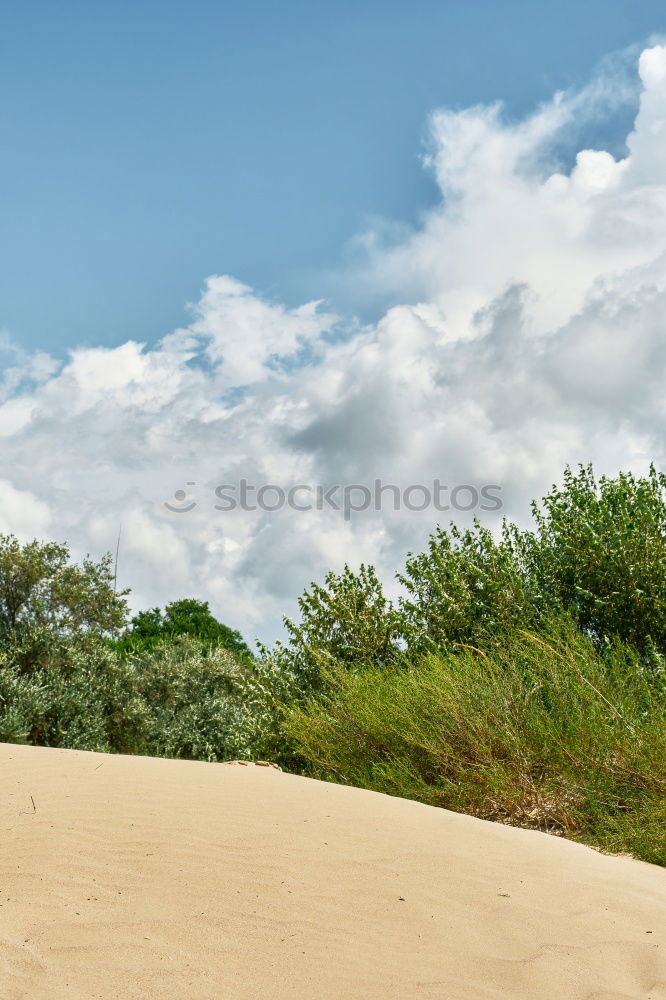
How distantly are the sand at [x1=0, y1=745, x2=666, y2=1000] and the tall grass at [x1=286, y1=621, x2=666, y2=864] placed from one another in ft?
4.17

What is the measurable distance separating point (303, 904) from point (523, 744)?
4667 millimetres

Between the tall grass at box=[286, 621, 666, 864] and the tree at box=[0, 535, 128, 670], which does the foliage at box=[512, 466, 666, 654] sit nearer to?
the tall grass at box=[286, 621, 666, 864]

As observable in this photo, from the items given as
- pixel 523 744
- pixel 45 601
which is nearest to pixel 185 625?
pixel 45 601

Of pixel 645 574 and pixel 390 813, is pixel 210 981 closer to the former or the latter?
pixel 390 813

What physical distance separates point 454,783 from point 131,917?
5.34 metres

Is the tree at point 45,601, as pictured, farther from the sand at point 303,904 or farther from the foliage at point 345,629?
the sand at point 303,904

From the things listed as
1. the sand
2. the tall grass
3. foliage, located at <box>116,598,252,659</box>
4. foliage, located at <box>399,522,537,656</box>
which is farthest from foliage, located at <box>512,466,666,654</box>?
foliage, located at <box>116,598,252,659</box>

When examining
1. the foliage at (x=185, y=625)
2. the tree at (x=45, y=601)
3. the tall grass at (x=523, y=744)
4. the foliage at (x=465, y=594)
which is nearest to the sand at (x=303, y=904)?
the tall grass at (x=523, y=744)

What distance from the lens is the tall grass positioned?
7.77 m

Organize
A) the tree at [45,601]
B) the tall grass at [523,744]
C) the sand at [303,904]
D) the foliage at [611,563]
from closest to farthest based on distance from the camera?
the sand at [303,904] → the tall grass at [523,744] → the foliage at [611,563] → the tree at [45,601]

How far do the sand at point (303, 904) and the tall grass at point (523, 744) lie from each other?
1.27 m

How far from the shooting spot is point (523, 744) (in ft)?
28.7

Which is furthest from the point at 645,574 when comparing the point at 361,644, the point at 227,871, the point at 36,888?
the point at 36,888

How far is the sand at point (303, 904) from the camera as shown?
379cm
